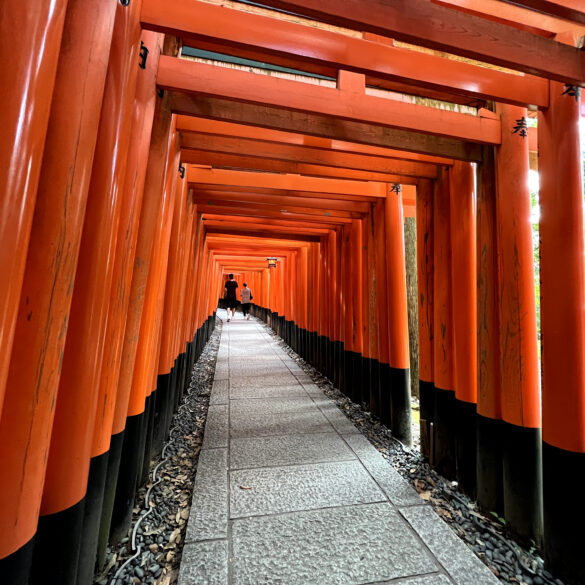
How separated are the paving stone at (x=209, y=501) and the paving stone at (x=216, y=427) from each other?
0.24 metres

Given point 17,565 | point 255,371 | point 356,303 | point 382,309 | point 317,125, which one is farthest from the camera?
point 255,371

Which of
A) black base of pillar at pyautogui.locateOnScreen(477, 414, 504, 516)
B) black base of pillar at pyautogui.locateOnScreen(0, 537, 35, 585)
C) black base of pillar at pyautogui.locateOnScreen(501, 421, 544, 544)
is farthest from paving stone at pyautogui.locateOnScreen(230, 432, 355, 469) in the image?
black base of pillar at pyautogui.locateOnScreen(0, 537, 35, 585)

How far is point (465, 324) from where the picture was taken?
8.86 feet

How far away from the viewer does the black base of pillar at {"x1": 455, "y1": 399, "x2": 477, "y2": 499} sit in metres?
2.63

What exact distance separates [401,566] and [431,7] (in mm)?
3044

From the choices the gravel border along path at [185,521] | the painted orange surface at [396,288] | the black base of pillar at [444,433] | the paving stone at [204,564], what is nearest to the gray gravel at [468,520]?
the gravel border along path at [185,521]

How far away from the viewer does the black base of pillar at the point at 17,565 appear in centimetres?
93

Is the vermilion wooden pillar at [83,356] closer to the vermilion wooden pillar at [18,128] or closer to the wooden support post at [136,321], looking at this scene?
the vermilion wooden pillar at [18,128]

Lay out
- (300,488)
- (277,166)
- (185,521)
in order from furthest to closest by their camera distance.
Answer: (277,166)
(300,488)
(185,521)

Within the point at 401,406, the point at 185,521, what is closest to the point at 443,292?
the point at 401,406

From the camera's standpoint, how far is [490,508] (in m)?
2.37

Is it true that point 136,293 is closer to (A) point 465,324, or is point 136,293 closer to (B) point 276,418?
(A) point 465,324

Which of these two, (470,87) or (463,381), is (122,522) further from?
(470,87)

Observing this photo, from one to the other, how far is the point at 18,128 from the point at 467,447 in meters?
3.43
